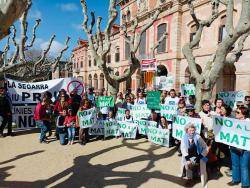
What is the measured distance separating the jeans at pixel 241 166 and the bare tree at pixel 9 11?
459 centimetres

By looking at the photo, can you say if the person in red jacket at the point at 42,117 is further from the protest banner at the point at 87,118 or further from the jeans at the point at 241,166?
the jeans at the point at 241,166

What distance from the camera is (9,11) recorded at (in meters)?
2.74

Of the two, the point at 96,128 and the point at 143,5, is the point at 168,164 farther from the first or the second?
the point at 143,5

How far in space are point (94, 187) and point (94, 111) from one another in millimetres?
3758

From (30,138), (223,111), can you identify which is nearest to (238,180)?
(223,111)

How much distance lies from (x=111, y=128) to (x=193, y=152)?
167 inches

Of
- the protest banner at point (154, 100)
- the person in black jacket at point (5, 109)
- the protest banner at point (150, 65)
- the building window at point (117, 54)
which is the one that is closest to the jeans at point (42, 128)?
the person in black jacket at point (5, 109)

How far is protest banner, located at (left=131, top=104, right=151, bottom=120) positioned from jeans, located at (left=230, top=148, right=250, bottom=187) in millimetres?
4338

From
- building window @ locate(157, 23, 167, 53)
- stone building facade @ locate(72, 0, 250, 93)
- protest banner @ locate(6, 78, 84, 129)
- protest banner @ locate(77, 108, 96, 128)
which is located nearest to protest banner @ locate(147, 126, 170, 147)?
protest banner @ locate(77, 108, 96, 128)

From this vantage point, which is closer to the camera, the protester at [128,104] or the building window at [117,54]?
the protester at [128,104]

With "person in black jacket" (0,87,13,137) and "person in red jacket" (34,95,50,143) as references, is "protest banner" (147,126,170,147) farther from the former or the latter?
"person in black jacket" (0,87,13,137)

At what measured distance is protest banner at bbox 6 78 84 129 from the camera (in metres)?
9.43

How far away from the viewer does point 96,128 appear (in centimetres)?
880

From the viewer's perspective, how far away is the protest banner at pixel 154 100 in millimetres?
8914
